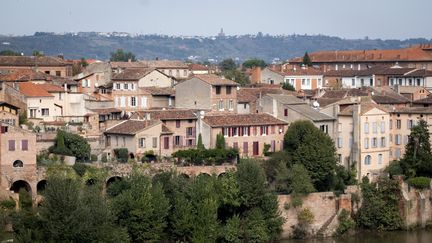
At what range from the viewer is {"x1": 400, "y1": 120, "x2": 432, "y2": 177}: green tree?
56.8 m

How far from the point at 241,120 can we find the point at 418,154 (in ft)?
33.0

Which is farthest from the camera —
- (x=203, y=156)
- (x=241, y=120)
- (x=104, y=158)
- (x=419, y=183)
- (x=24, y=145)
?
(x=241, y=120)

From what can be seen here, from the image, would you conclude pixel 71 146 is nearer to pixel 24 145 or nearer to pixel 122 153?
pixel 122 153

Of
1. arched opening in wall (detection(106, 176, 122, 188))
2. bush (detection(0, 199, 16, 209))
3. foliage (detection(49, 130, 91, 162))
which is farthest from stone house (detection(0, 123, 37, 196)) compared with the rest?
arched opening in wall (detection(106, 176, 122, 188))

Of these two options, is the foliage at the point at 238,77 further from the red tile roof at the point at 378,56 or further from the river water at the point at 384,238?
the river water at the point at 384,238

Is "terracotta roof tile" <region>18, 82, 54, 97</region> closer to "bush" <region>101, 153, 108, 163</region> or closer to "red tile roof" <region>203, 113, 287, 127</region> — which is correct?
"bush" <region>101, 153, 108, 163</region>

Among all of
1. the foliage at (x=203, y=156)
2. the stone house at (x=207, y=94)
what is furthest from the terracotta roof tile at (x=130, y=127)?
the stone house at (x=207, y=94)

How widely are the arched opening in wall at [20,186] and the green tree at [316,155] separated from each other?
14.2m

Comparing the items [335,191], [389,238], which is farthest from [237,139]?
[389,238]

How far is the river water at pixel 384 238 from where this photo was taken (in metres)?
50.9

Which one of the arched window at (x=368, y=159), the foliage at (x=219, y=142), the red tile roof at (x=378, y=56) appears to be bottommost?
the arched window at (x=368, y=159)

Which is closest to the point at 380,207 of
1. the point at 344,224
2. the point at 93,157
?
the point at 344,224

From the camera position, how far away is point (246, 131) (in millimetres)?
58531

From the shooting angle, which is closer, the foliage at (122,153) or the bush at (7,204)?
the bush at (7,204)
